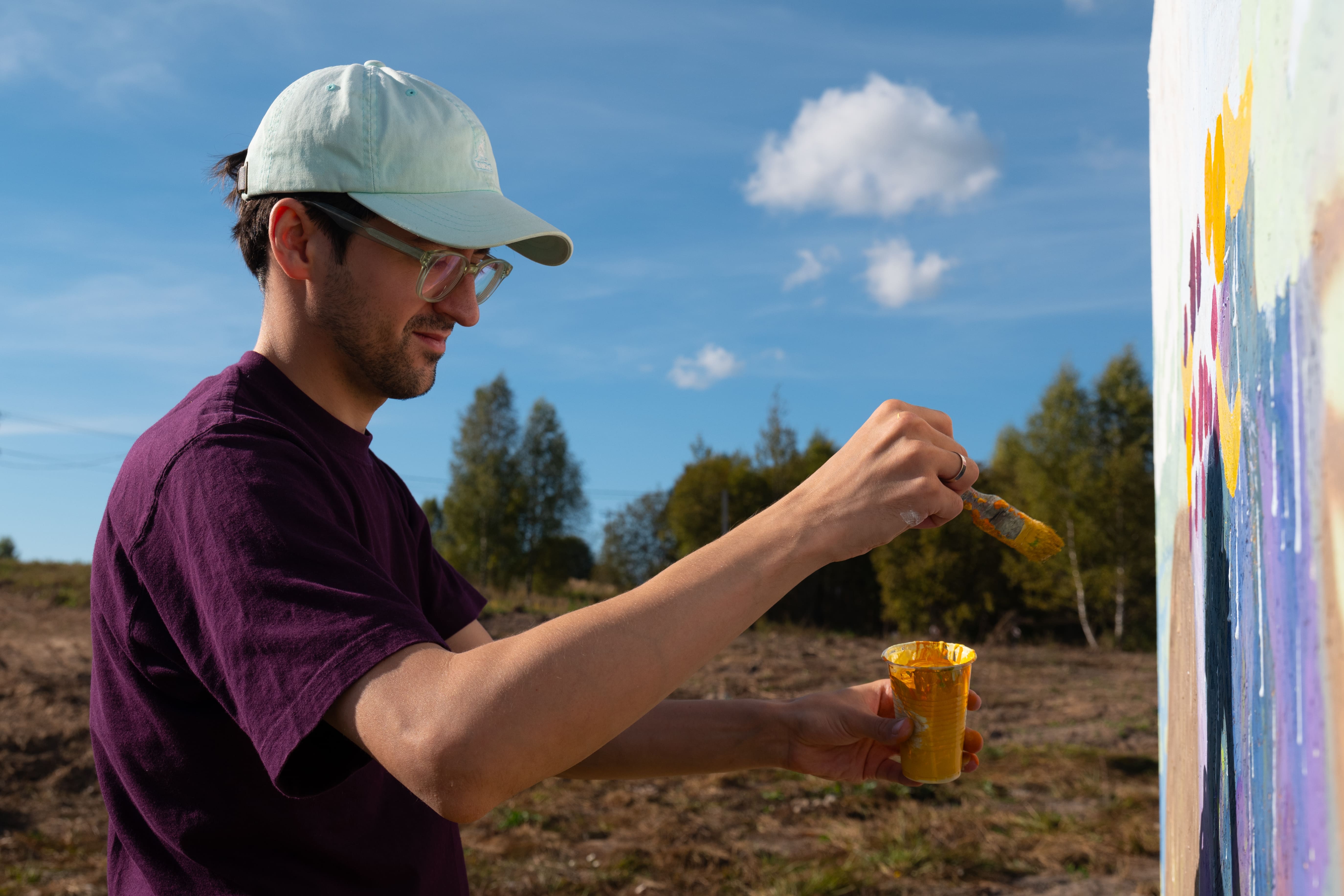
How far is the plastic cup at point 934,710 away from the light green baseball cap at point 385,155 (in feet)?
3.54

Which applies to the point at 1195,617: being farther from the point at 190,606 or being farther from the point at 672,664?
the point at 190,606

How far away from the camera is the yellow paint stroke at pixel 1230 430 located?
118cm

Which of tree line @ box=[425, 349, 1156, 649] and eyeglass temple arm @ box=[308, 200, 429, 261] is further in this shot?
tree line @ box=[425, 349, 1156, 649]

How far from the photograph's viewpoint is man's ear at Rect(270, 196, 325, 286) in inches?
60.7

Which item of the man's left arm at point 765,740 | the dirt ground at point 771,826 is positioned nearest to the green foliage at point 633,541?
the dirt ground at point 771,826

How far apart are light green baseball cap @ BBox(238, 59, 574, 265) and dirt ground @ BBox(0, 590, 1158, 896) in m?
4.38

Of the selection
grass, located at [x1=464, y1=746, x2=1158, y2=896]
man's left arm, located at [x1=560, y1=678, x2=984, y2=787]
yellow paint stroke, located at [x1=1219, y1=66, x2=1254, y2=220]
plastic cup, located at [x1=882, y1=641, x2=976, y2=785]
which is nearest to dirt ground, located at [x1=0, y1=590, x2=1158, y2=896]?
grass, located at [x1=464, y1=746, x2=1158, y2=896]

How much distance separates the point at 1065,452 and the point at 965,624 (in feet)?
14.8

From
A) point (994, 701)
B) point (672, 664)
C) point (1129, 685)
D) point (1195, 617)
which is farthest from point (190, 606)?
point (1129, 685)

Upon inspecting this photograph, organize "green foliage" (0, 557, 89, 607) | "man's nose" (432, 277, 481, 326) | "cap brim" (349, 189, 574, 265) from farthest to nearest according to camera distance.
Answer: "green foliage" (0, 557, 89, 607), "man's nose" (432, 277, 481, 326), "cap brim" (349, 189, 574, 265)

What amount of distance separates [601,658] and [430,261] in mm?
763

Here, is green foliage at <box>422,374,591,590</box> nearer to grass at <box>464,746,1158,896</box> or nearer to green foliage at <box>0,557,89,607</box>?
green foliage at <box>0,557,89,607</box>

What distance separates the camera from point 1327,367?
2.46 ft

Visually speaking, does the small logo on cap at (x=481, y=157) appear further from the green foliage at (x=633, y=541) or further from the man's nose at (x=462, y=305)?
the green foliage at (x=633, y=541)
